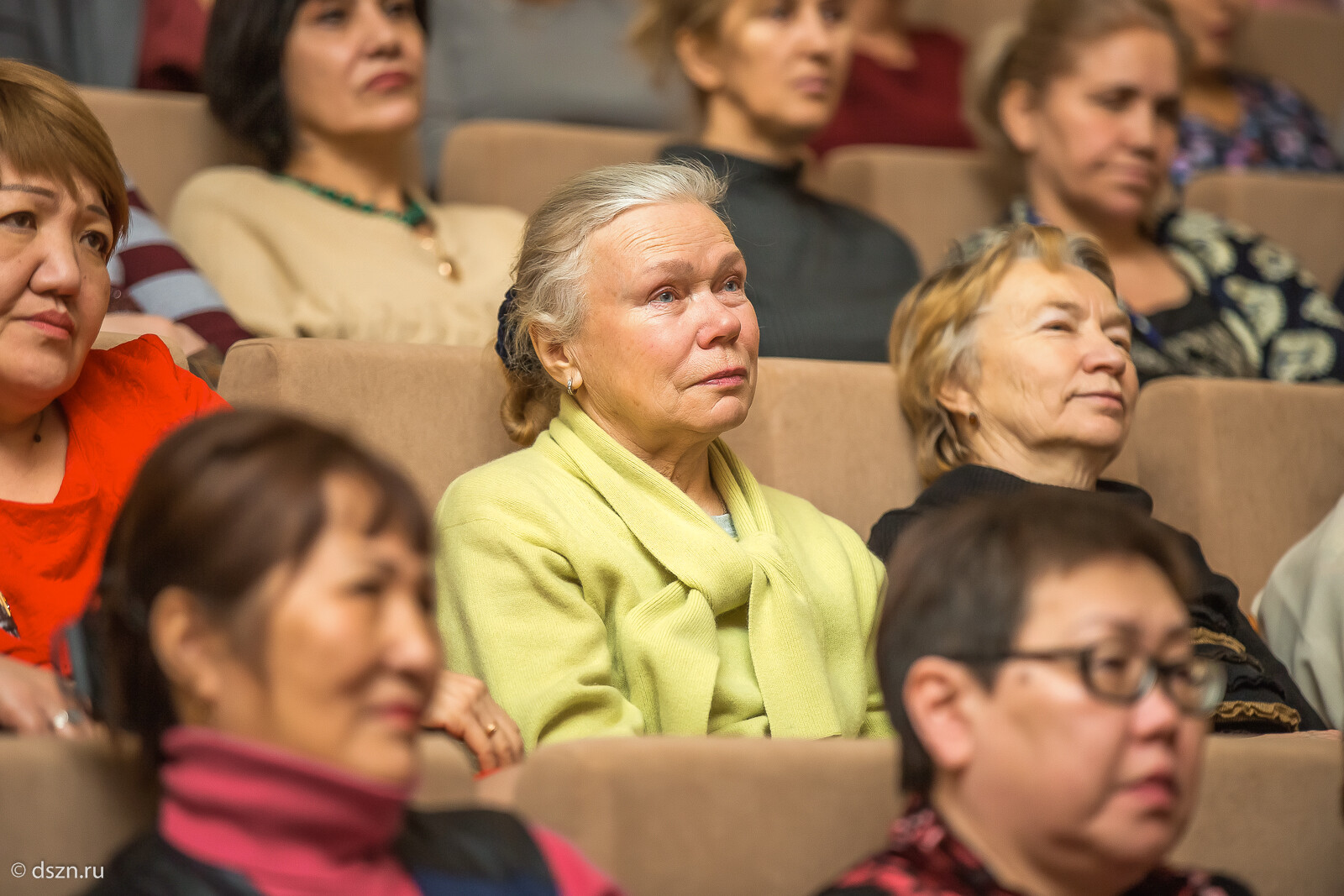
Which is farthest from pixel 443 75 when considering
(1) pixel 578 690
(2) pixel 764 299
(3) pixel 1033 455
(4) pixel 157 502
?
(4) pixel 157 502

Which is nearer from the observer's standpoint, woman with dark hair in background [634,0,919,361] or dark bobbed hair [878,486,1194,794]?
dark bobbed hair [878,486,1194,794]

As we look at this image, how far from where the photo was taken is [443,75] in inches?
109

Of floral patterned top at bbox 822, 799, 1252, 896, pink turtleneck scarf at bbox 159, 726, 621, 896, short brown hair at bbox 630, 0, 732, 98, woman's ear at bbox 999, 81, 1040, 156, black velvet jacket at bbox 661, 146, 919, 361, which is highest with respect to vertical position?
short brown hair at bbox 630, 0, 732, 98

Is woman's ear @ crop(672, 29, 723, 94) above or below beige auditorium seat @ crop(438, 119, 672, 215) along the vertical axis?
above

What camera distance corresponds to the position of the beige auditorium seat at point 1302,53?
3.38 meters

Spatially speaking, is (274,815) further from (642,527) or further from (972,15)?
(972,15)

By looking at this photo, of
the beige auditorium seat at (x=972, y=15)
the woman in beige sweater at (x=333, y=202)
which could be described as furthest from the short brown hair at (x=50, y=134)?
the beige auditorium seat at (x=972, y=15)

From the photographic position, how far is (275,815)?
2.61 ft

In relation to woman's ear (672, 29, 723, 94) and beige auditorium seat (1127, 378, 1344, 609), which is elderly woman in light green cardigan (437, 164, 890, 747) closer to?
beige auditorium seat (1127, 378, 1344, 609)

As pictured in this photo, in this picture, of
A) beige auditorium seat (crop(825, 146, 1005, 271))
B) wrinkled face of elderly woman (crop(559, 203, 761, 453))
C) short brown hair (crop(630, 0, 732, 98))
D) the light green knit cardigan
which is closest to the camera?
the light green knit cardigan

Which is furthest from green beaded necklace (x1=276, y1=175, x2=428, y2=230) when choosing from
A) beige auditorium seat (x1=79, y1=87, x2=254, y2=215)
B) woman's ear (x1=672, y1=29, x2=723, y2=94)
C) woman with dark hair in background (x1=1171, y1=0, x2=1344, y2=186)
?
woman with dark hair in background (x1=1171, y1=0, x2=1344, y2=186)

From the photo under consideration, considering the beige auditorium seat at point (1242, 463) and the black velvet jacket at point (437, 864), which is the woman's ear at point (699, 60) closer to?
the beige auditorium seat at point (1242, 463)

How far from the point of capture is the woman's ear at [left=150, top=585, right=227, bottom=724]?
82 centimetres

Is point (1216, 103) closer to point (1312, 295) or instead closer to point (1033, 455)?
point (1312, 295)
